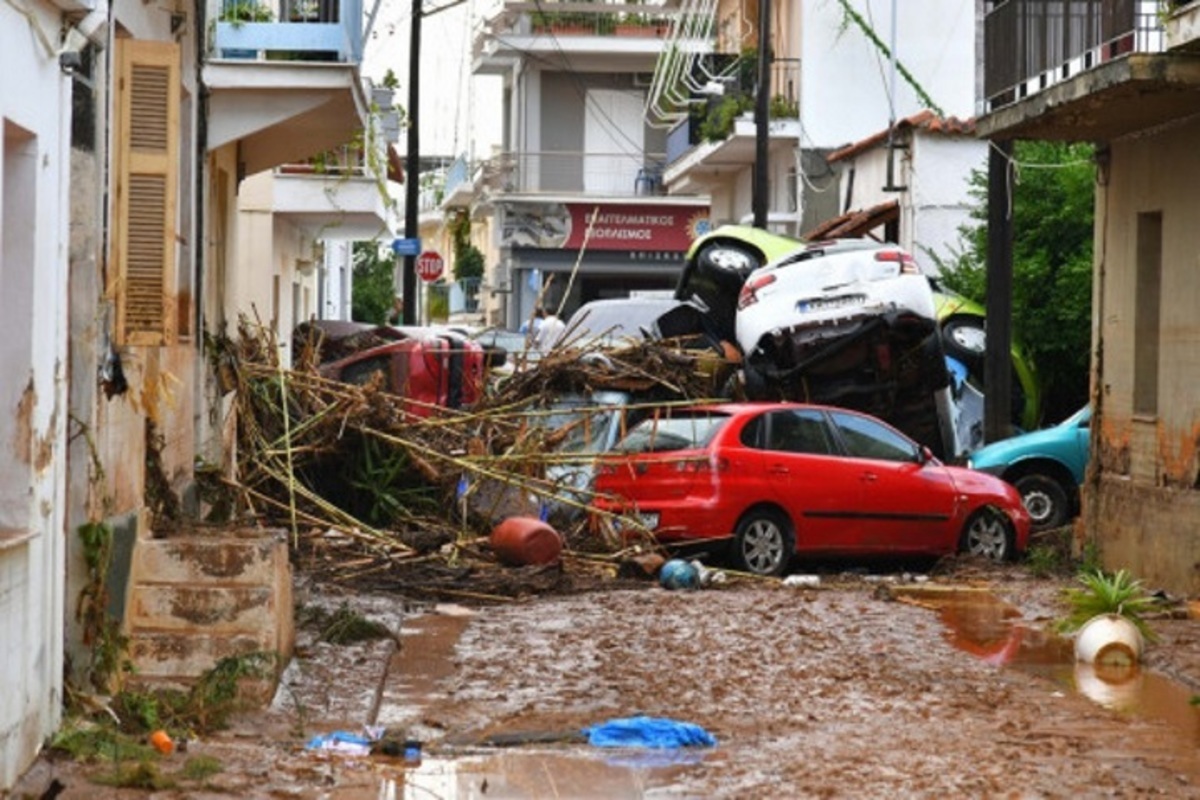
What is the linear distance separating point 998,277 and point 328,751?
626 inches

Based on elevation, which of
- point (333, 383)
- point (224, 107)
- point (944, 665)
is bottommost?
point (944, 665)

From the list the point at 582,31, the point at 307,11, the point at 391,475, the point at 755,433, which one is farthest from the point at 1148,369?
the point at 582,31

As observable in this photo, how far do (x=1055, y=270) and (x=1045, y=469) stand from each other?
4.68 metres

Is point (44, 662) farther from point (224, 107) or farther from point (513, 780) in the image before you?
point (224, 107)

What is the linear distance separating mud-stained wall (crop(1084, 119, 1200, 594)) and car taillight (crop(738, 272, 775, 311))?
15.6 ft

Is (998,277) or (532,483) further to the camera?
(998,277)

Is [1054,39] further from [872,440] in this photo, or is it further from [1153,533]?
[1153,533]

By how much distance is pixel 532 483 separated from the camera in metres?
20.2

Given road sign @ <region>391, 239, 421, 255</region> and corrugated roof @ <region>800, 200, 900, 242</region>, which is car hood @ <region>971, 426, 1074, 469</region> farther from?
road sign @ <region>391, 239, 421, 255</region>

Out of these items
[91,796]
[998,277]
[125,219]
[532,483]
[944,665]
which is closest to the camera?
[91,796]

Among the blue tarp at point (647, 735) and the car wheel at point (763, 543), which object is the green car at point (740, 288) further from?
the blue tarp at point (647, 735)

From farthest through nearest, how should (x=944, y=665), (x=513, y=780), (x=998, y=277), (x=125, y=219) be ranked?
(x=998, y=277) → (x=944, y=665) → (x=125, y=219) → (x=513, y=780)

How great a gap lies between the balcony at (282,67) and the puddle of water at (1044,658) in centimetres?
624

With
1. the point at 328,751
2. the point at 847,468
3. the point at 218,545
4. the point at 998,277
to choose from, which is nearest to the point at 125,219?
the point at 218,545
